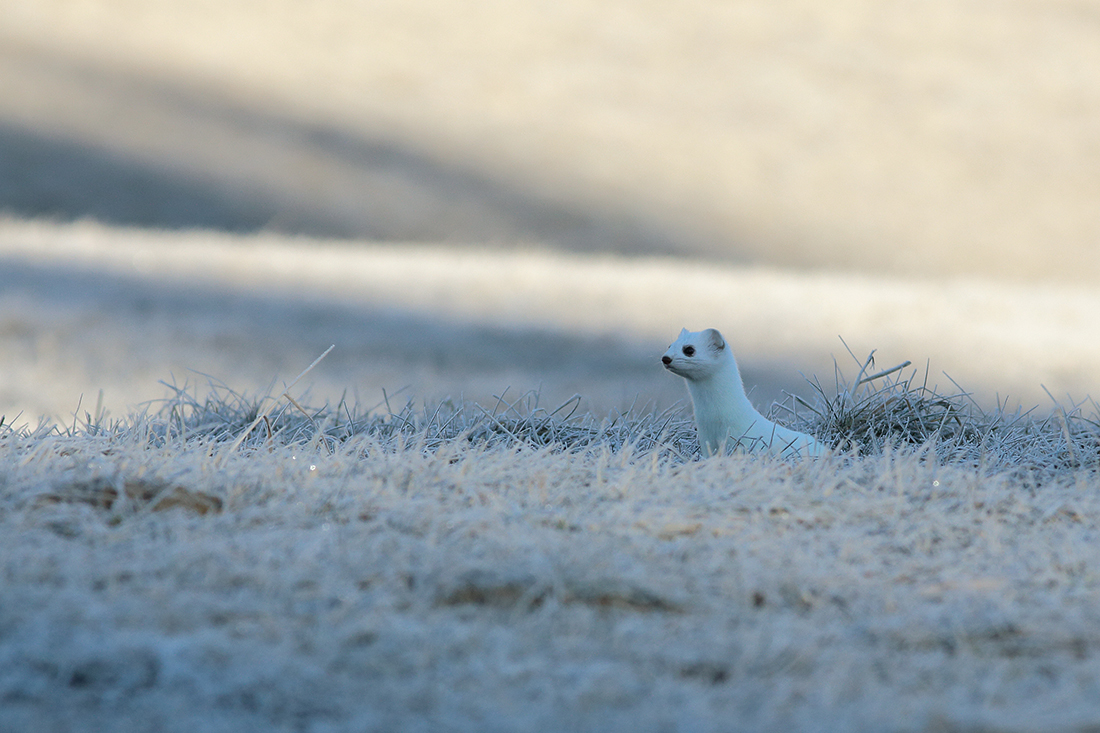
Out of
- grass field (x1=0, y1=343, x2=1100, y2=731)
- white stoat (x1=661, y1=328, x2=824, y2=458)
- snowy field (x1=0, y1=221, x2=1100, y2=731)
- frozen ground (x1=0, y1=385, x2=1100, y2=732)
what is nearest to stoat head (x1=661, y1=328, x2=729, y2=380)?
white stoat (x1=661, y1=328, x2=824, y2=458)

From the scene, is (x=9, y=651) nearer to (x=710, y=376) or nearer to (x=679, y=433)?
(x=710, y=376)

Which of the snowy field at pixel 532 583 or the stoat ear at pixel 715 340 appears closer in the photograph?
the snowy field at pixel 532 583

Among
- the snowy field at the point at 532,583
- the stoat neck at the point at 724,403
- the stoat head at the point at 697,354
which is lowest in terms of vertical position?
the snowy field at the point at 532,583

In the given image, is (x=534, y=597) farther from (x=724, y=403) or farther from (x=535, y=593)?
(x=724, y=403)

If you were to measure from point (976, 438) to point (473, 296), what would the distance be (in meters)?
7.18

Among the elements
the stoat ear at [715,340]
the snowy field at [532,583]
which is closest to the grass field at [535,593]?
the snowy field at [532,583]

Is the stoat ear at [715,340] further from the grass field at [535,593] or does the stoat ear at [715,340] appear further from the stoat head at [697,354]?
the grass field at [535,593]

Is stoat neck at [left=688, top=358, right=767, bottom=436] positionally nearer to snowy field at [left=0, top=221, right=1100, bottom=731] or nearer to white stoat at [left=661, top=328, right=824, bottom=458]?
white stoat at [left=661, top=328, right=824, bottom=458]

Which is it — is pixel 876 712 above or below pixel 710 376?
below

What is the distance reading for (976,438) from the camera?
4129 millimetres

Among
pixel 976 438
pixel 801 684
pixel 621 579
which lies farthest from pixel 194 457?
pixel 976 438

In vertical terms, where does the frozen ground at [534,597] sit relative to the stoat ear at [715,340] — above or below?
below

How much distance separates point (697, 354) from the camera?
3910 mm

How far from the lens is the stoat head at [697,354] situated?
12.7 ft
